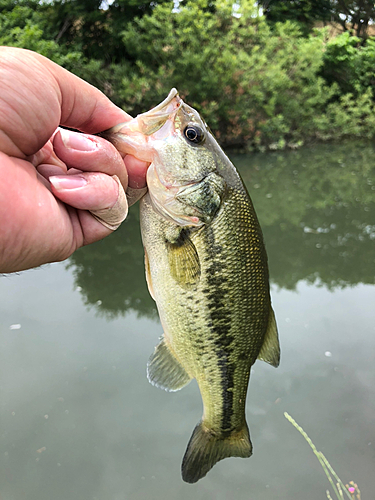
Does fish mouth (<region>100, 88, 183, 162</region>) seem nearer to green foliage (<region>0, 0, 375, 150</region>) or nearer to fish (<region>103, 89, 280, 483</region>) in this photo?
fish (<region>103, 89, 280, 483</region>)

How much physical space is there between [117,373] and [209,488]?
1157 mm

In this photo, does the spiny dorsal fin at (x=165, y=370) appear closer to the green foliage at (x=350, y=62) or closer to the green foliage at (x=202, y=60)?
the green foliage at (x=202, y=60)

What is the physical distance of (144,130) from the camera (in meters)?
1.34

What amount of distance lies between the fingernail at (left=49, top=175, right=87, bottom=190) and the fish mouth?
227 mm

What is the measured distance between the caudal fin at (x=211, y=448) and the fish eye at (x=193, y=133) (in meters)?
1.28

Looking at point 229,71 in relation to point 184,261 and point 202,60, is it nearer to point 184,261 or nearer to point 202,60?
point 202,60

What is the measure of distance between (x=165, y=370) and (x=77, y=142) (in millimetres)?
1052

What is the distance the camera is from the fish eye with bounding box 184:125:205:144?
4.57ft

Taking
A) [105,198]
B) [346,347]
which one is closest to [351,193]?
[346,347]

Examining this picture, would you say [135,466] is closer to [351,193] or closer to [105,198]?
[105,198]

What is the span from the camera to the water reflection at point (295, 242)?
4.29 metres

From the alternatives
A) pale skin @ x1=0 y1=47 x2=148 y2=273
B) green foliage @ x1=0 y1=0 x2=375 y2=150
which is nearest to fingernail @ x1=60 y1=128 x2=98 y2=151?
pale skin @ x1=0 y1=47 x2=148 y2=273

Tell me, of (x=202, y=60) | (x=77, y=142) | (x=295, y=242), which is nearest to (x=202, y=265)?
(x=77, y=142)

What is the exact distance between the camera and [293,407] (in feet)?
9.08
